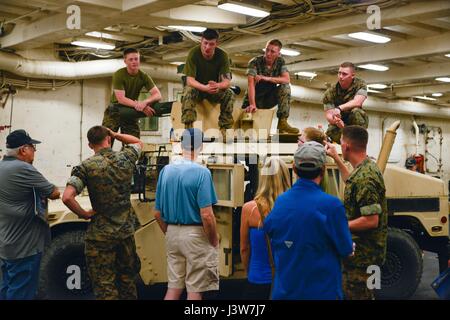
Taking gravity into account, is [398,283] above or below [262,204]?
below

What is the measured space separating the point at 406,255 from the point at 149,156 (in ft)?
10.8

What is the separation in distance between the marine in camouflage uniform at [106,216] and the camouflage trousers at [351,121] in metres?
2.91

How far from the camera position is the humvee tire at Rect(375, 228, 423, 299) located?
626 centimetres

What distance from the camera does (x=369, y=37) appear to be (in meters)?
10.5

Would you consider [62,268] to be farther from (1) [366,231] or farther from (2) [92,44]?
(2) [92,44]

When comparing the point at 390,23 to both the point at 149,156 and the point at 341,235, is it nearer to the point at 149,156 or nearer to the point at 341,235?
the point at 149,156

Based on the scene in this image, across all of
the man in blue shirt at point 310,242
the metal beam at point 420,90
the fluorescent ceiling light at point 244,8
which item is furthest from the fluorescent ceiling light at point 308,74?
the man in blue shirt at point 310,242

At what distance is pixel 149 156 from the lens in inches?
267

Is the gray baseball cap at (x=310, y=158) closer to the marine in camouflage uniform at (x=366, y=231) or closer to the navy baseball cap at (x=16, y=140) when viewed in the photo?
the marine in camouflage uniform at (x=366, y=231)

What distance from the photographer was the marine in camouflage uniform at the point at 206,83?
6043 millimetres

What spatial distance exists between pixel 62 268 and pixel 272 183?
3022mm

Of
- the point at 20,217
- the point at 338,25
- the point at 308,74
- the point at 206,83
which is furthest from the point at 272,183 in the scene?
the point at 308,74

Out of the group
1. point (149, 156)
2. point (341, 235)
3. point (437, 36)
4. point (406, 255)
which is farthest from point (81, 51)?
point (341, 235)

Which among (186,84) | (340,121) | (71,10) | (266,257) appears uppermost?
(71,10)
